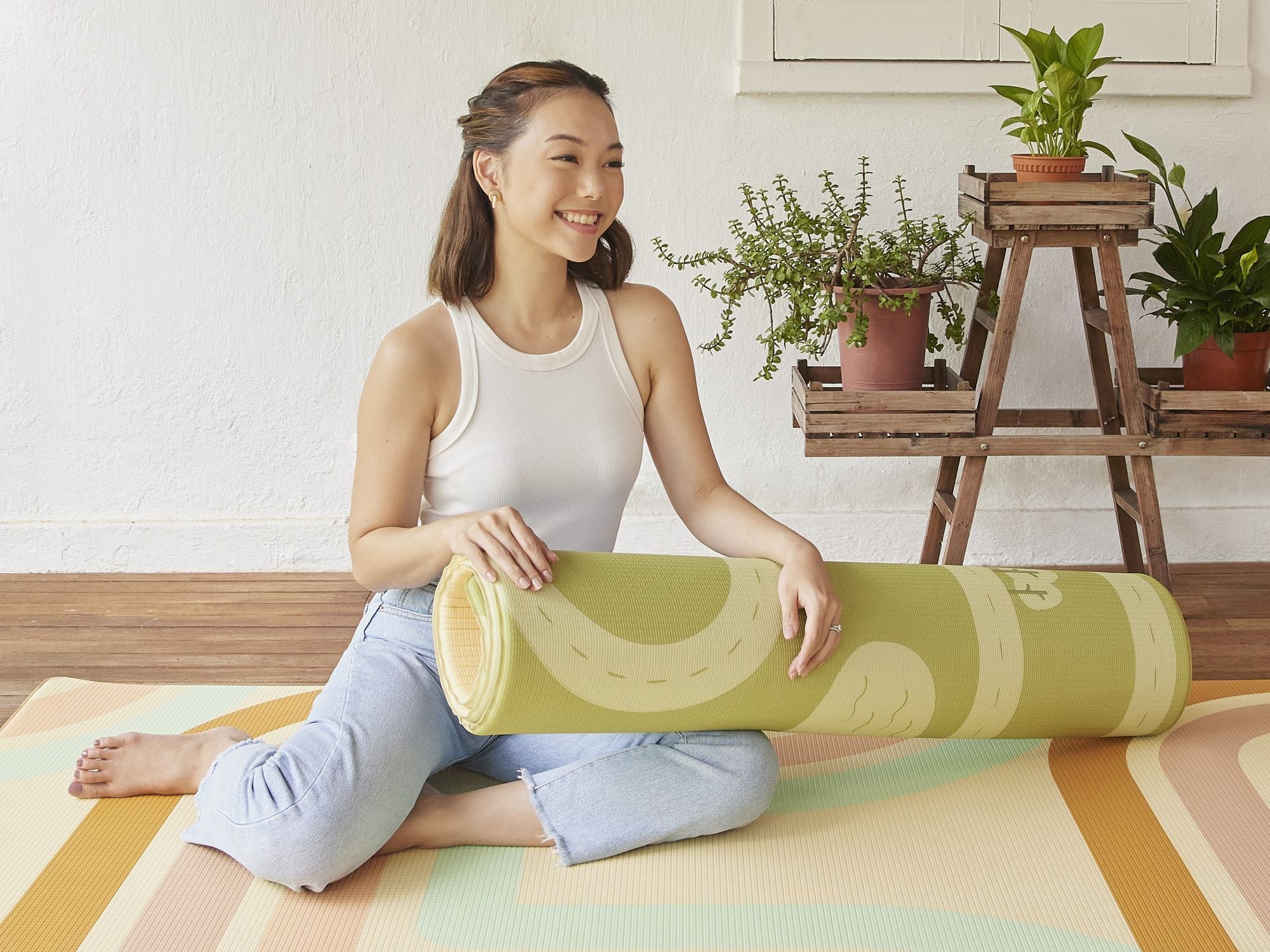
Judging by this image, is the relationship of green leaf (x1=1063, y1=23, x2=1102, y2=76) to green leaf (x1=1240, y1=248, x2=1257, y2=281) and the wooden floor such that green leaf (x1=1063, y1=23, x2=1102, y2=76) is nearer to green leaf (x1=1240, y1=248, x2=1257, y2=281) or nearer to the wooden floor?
green leaf (x1=1240, y1=248, x2=1257, y2=281)

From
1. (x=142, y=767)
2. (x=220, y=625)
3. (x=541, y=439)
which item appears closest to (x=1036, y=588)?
(x=541, y=439)

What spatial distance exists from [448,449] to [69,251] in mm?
1564

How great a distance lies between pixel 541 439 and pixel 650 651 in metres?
0.34

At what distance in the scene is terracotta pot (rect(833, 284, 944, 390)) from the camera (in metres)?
2.38

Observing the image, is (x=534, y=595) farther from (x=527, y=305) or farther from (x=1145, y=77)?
(x=1145, y=77)

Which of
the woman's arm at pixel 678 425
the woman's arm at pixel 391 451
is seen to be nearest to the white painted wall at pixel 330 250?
the woman's arm at pixel 678 425

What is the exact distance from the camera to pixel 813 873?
152cm

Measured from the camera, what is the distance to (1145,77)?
104 inches

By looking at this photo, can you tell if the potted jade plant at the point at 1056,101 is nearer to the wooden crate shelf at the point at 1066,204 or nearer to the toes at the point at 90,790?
the wooden crate shelf at the point at 1066,204

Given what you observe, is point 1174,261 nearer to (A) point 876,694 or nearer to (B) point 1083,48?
(B) point 1083,48

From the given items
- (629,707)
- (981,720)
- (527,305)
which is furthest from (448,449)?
(981,720)

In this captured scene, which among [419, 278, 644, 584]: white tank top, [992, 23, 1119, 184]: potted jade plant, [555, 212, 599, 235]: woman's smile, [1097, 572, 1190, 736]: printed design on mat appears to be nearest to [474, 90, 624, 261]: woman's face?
[555, 212, 599, 235]: woman's smile

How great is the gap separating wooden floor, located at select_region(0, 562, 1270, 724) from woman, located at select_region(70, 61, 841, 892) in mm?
608

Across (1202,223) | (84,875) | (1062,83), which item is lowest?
(84,875)
